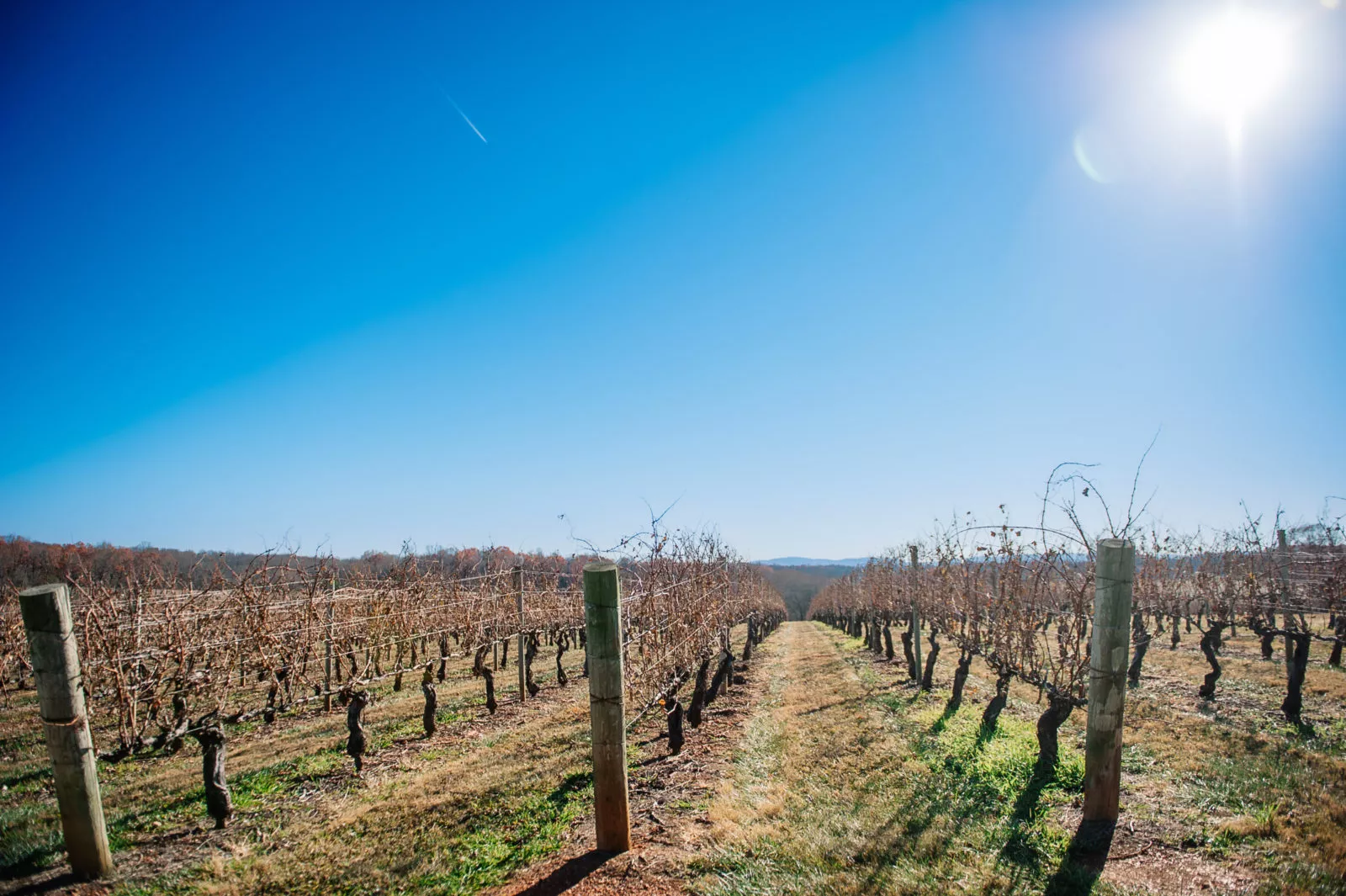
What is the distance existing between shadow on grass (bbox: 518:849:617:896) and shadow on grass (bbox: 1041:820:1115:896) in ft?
9.36

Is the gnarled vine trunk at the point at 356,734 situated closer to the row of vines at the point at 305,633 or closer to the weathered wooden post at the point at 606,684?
the row of vines at the point at 305,633

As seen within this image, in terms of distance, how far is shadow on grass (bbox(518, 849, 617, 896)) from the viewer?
352 centimetres

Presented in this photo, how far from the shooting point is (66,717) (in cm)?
377

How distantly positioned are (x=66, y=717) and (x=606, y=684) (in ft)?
11.8

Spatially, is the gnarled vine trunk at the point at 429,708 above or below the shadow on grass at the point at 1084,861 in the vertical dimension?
below

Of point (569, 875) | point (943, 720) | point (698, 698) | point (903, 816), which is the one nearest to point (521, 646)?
point (698, 698)

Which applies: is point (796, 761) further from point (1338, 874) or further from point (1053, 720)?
point (1338, 874)

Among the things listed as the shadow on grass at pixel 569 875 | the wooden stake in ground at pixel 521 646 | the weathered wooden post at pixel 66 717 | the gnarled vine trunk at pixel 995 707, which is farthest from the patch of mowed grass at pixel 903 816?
the wooden stake in ground at pixel 521 646

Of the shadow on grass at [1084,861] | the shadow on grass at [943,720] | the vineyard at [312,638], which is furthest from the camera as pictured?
the shadow on grass at [943,720]

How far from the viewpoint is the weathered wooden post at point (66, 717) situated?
12.3 ft

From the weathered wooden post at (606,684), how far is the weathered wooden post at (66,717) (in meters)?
3.36

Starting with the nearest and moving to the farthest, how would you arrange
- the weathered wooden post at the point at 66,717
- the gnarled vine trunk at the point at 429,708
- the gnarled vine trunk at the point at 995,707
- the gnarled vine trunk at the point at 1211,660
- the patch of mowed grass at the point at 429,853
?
the weathered wooden post at the point at 66,717 < the patch of mowed grass at the point at 429,853 < the gnarled vine trunk at the point at 995,707 < the gnarled vine trunk at the point at 429,708 < the gnarled vine trunk at the point at 1211,660

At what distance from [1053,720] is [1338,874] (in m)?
2.41

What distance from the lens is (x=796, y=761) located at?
6547 mm
